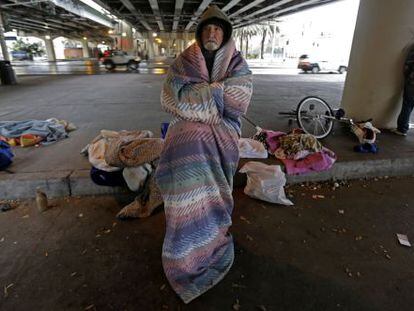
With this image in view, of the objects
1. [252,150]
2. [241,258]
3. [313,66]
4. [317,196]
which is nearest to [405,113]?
[317,196]

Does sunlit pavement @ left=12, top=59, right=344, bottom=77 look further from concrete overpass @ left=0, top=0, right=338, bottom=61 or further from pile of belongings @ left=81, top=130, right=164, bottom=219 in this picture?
pile of belongings @ left=81, top=130, right=164, bottom=219

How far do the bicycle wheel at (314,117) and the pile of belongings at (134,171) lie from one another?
272cm

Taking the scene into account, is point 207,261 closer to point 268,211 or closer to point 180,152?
point 180,152

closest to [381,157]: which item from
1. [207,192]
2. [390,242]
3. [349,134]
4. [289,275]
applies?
[349,134]

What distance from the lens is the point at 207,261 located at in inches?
80.4

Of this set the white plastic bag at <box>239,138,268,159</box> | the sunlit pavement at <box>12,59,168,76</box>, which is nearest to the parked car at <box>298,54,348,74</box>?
the sunlit pavement at <box>12,59,168,76</box>

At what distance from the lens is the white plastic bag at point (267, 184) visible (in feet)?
10.1

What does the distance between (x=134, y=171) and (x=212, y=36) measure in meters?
1.73

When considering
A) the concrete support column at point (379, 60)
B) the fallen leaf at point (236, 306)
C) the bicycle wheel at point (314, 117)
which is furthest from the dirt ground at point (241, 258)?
the concrete support column at point (379, 60)

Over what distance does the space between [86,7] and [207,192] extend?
27297 mm

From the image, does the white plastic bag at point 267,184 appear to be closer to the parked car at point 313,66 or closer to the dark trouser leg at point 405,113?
the dark trouser leg at point 405,113

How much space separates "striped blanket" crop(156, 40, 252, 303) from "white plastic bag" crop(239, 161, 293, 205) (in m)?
1.14

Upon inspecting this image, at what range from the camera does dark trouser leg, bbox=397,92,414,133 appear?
4.64 metres

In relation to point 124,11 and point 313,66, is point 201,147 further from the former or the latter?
point 124,11
